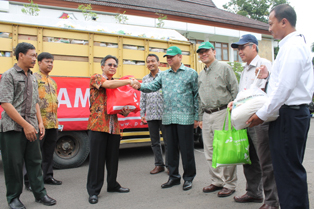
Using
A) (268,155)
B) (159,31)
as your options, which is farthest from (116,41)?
(268,155)

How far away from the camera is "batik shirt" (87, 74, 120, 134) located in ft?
10.6

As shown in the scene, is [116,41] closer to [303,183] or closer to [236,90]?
[236,90]

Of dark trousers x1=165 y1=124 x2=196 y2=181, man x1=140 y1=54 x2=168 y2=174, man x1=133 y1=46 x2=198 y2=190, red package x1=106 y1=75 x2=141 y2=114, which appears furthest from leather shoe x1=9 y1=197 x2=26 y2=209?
man x1=140 y1=54 x2=168 y2=174

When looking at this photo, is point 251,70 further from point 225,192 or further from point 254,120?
point 225,192

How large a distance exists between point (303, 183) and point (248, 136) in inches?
43.8

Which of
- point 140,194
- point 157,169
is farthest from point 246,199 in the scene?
point 157,169

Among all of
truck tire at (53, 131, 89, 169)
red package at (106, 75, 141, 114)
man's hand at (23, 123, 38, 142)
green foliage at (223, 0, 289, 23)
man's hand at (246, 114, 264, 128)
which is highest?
green foliage at (223, 0, 289, 23)

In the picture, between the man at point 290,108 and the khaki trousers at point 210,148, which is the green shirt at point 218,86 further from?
the man at point 290,108

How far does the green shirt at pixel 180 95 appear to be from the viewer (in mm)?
3656

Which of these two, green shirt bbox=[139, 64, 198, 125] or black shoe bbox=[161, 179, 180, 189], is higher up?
green shirt bbox=[139, 64, 198, 125]

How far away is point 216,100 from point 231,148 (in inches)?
33.1

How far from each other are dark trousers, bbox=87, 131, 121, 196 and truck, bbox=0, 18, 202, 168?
163cm

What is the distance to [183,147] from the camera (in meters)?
3.67

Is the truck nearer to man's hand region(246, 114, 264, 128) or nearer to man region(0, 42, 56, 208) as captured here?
man region(0, 42, 56, 208)
